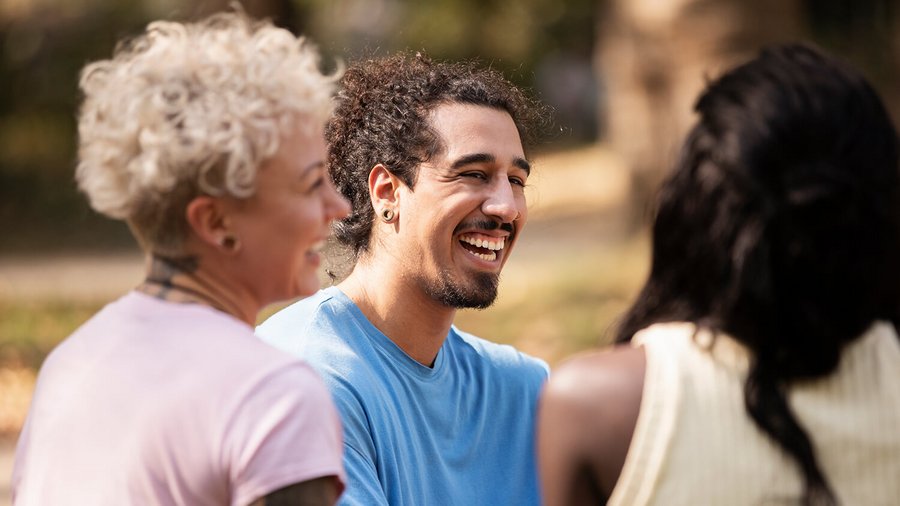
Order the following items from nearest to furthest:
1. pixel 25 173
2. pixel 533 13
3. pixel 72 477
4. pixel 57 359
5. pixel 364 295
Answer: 1. pixel 72 477
2. pixel 57 359
3. pixel 364 295
4. pixel 25 173
5. pixel 533 13

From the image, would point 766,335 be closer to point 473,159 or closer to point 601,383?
point 601,383

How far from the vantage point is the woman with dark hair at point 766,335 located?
1.80 m

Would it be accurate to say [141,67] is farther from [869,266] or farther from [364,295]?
[364,295]

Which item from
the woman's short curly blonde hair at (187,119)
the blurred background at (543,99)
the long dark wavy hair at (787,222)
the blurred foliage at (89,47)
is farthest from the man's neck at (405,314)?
the blurred foliage at (89,47)

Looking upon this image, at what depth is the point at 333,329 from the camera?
311 centimetres

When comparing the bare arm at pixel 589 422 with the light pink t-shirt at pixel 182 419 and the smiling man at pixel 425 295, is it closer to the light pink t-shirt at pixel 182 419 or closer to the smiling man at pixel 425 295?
the light pink t-shirt at pixel 182 419

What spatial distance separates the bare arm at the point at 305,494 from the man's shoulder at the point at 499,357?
1.64 meters

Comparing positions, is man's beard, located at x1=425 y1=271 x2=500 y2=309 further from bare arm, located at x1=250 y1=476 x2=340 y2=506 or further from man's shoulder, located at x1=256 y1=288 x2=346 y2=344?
bare arm, located at x1=250 y1=476 x2=340 y2=506

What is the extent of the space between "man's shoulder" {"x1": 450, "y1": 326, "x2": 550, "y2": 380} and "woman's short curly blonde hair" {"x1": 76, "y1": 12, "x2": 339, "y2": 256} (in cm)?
155

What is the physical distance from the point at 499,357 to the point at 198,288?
161 cm

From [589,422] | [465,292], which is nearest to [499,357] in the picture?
[465,292]

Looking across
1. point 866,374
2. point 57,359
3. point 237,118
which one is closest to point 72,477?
point 57,359

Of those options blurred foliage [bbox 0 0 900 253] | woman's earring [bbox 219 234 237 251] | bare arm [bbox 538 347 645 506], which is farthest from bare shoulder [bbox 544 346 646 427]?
blurred foliage [bbox 0 0 900 253]

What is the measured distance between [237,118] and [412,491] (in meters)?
1.34
